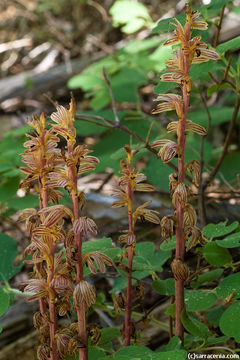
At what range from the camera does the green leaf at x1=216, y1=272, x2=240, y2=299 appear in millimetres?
1309

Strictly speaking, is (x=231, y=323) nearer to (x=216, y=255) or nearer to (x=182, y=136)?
(x=216, y=255)

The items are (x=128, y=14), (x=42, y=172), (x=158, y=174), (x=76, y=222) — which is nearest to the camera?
(x=76, y=222)

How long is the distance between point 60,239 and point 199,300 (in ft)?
1.61

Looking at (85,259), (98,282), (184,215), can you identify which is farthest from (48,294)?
(98,282)

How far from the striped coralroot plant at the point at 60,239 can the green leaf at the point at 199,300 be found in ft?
1.19

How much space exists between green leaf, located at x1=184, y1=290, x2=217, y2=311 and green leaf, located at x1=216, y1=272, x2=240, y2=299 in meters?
0.05

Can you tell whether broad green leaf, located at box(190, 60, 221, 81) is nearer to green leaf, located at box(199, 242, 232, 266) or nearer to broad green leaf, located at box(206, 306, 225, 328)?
green leaf, located at box(199, 242, 232, 266)

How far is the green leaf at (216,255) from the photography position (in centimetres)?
147

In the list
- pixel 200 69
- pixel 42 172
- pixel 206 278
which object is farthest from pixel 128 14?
pixel 42 172

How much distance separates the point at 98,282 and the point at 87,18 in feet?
19.5

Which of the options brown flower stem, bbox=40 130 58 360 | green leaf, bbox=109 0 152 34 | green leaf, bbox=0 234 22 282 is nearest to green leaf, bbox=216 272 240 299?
brown flower stem, bbox=40 130 58 360

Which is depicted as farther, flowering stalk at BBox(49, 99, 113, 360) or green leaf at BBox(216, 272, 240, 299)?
green leaf at BBox(216, 272, 240, 299)

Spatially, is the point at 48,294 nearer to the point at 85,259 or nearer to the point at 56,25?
the point at 85,259

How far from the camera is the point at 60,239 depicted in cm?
116
